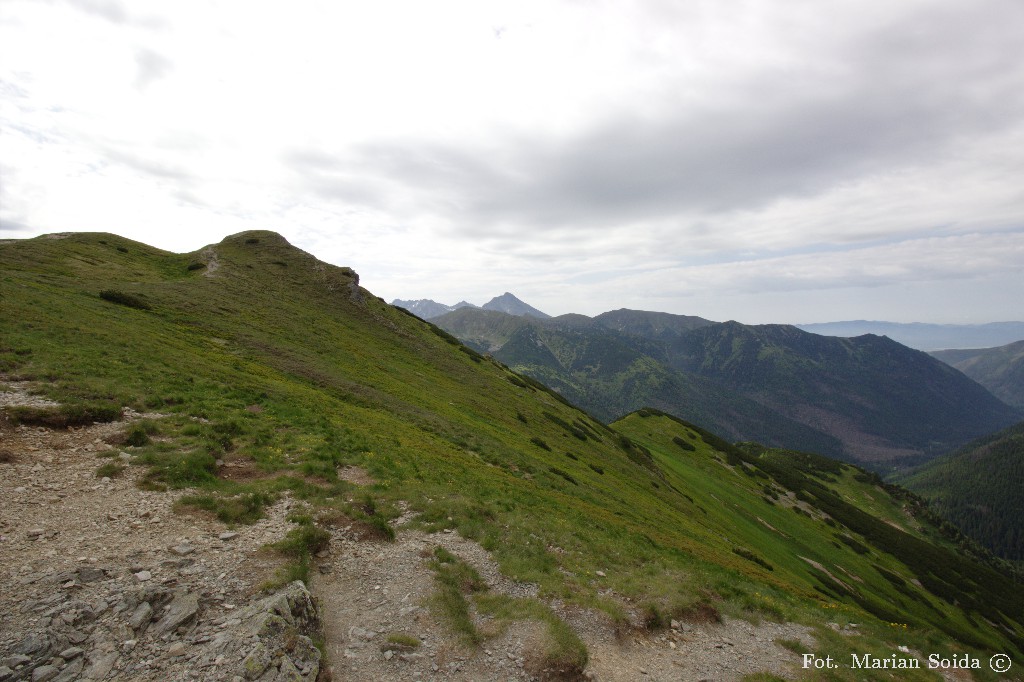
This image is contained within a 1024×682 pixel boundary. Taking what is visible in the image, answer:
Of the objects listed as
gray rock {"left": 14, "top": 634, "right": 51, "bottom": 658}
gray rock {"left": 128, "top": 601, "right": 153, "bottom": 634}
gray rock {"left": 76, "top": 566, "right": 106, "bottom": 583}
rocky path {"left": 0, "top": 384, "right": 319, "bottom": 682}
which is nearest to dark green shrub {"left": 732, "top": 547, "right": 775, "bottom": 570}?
rocky path {"left": 0, "top": 384, "right": 319, "bottom": 682}

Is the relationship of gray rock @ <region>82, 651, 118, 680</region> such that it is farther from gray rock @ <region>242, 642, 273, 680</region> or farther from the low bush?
the low bush

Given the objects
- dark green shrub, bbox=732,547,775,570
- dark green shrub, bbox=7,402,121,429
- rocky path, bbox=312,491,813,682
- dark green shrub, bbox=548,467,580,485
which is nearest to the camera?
rocky path, bbox=312,491,813,682

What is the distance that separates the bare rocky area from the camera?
32.6ft

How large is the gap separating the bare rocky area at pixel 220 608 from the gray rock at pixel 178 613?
0.15 ft

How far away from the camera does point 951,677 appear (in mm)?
15281

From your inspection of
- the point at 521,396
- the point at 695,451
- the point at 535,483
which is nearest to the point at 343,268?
the point at 521,396

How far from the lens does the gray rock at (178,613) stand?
424 inches

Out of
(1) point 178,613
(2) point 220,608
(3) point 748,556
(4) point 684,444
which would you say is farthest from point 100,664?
(4) point 684,444

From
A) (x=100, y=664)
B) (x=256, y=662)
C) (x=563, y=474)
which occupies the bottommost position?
(x=563, y=474)

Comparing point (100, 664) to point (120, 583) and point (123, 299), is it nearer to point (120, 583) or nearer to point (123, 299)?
Result: point (120, 583)

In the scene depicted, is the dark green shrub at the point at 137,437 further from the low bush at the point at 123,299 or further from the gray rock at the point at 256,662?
the low bush at the point at 123,299

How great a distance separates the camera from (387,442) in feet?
90.5

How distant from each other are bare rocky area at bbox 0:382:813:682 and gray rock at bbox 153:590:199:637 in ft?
0.15

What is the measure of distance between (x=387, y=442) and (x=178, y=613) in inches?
646
